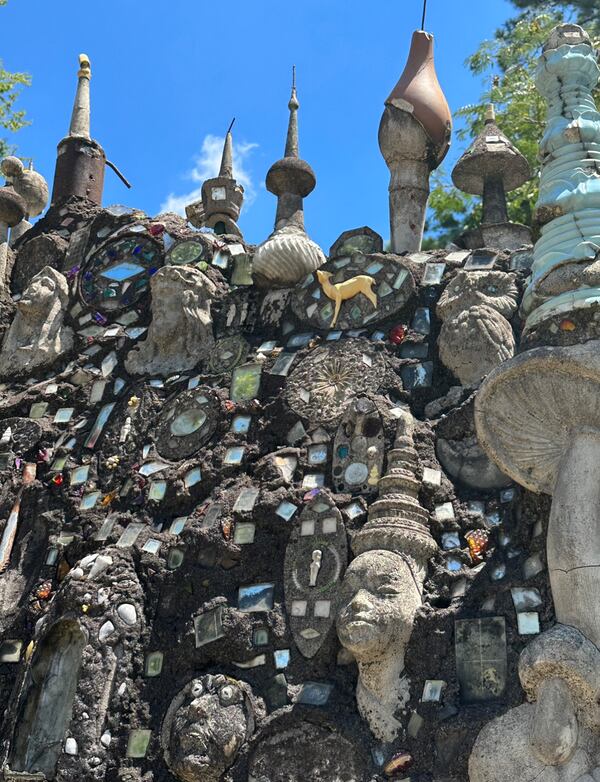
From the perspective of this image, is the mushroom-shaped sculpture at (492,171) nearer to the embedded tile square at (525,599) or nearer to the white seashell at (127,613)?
Result: the embedded tile square at (525,599)

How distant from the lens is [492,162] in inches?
457

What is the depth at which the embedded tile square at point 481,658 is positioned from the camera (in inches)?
299

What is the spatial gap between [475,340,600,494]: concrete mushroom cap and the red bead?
1.96m

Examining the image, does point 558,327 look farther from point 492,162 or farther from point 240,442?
point 492,162

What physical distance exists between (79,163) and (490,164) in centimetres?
466

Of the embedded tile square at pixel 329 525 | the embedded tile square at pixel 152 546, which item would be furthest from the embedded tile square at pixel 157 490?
the embedded tile square at pixel 329 525

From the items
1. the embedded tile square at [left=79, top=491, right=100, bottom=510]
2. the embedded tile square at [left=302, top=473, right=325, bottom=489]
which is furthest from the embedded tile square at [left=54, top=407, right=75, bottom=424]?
the embedded tile square at [left=302, top=473, right=325, bottom=489]

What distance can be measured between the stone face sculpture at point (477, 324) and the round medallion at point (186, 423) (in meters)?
1.95

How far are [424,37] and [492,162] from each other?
1.58m

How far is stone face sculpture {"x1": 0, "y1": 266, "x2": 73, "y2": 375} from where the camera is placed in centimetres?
1196

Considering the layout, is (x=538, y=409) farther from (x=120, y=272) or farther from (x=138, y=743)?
(x=120, y=272)

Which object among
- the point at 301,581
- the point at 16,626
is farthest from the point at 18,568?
the point at 301,581

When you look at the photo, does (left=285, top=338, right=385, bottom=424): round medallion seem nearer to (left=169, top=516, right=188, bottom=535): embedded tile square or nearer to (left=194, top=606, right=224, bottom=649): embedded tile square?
(left=169, top=516, right=188, bottom=535): embedded tile square

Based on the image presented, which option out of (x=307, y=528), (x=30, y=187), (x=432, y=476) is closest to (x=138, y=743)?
(x=307, y=528)
